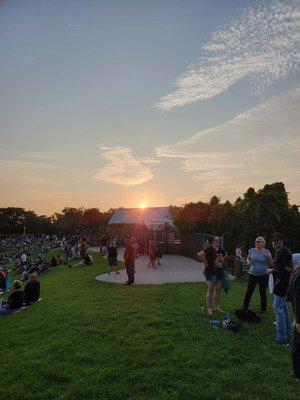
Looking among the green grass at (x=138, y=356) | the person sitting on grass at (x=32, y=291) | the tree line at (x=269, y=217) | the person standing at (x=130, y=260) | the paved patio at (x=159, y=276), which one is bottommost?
the green grass at (x=138, y=356)

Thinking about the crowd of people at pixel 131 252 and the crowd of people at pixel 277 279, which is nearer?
the crowd of people at pixel 277 279

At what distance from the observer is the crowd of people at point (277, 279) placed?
423cm

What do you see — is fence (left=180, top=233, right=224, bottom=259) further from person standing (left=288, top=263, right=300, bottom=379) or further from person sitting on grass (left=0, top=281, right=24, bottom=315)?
person standing (left=288, top=263, right=300, bottom=379)

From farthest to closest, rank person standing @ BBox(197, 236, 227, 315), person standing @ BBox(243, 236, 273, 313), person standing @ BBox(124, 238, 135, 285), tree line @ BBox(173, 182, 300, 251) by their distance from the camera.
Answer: tree line @ BBox(173, 182, 300, 251), person standing @ BBox(124, 238, 135, 285), person standing @ BBox(197, 236, 227, 315), person standing @ BBox(243, 236, 273, 313)

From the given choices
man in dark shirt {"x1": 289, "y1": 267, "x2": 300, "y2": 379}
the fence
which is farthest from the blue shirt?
the fence

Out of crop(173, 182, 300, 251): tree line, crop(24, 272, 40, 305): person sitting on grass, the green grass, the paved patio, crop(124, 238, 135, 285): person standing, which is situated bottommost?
the green grass

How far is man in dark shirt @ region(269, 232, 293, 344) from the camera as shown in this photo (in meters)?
8.07

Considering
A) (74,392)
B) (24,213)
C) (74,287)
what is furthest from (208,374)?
(24,213)

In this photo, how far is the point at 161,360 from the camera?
7.21 meters

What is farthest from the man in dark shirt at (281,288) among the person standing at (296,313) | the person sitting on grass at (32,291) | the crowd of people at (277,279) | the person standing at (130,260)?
the person standing at (130,260)

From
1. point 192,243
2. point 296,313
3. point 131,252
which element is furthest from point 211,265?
point 192,243

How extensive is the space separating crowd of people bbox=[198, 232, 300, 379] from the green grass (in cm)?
47

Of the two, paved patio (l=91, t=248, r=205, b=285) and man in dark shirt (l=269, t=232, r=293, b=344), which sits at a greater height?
man in dark shirt (l=269, t=232, r=293, b=344)

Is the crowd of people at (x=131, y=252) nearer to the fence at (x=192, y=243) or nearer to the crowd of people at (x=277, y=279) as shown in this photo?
the fence at (x=192, y=243)
